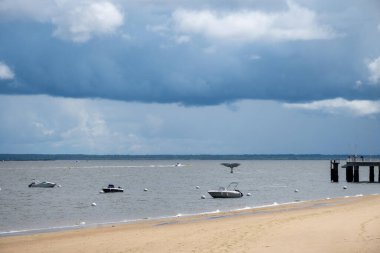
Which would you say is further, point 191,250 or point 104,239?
point 104,239

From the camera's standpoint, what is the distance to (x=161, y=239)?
2977 centimetres

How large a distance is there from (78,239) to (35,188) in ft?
242

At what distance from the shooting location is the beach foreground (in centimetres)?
2536

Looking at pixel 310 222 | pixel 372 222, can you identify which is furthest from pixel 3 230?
pixel 372 222

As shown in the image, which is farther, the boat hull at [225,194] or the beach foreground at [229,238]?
the boat hull at [225,194]

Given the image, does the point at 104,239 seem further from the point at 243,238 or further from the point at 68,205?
the point at 68,205

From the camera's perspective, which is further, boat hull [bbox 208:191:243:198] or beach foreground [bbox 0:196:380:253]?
boat hull [bbox 208:191:243:198]

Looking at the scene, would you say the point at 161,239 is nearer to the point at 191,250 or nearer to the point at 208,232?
the point at 208,232

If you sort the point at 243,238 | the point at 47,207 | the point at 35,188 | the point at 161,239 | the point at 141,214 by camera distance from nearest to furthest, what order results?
the point at 243,238 → the point at 161,239 → the point at 141,214 → the point at 47,207 → the point at 35,188

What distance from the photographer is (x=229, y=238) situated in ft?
92.0

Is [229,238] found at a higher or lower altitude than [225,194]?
lower

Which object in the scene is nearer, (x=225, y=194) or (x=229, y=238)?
(x=229, y=238)

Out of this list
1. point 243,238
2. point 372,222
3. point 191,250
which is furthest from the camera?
point 372,222

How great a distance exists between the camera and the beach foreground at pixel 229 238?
2536 cm
